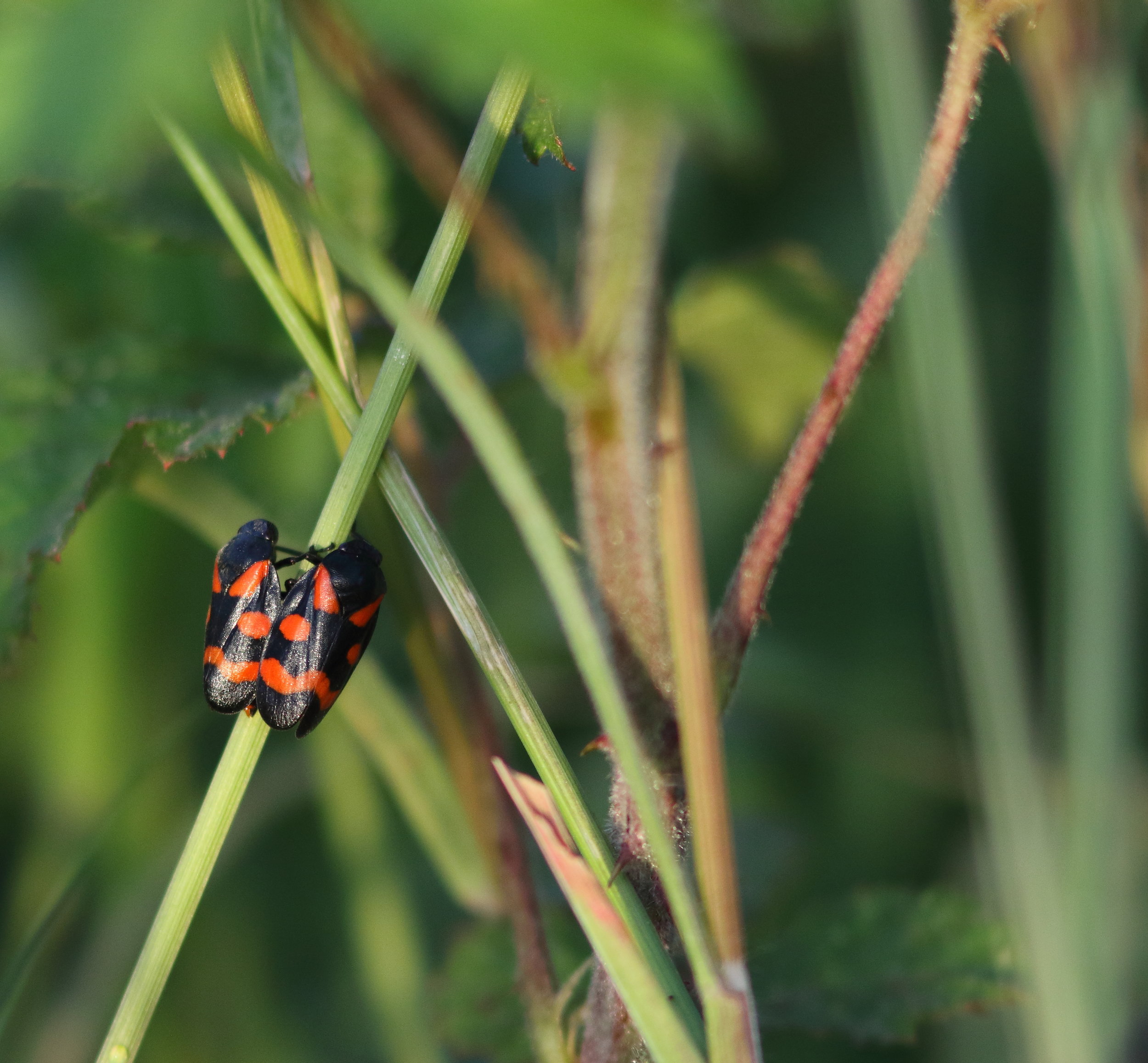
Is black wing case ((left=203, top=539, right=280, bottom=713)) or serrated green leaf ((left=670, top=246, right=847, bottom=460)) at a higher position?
serrated green leaf ((left=670, top=246, right=847, bottom=460))

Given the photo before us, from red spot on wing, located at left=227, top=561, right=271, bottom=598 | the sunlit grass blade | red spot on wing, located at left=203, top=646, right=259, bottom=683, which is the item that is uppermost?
red spot on wing, located at left=227, top=561, right=271, bottom=598

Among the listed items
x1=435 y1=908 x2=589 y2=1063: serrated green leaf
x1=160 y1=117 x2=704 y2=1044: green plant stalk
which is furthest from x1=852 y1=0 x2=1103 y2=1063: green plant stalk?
x1=160 y1=117 x2=704 y2=1044: green plant stalk

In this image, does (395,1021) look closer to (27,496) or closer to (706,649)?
(27,496)

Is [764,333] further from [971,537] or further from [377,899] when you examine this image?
[377,899]

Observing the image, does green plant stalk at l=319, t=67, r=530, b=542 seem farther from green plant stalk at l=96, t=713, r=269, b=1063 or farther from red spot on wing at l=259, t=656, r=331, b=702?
red spot on wing at l=259, t=656, r=331, b=702

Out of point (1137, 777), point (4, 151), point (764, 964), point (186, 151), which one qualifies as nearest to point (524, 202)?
point (186, 151)

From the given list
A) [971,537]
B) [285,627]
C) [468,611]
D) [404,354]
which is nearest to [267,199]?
[404,354]

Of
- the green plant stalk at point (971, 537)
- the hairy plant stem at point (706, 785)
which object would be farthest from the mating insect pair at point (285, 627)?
the green plant stalk at point (971, 537)
